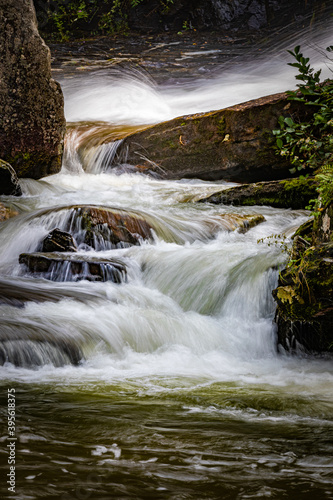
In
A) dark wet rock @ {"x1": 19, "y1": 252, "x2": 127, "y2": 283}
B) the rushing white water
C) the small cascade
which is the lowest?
dark wet rock @ {"x1": 19, "y1": 252, "x2": 127, "y2": 283}

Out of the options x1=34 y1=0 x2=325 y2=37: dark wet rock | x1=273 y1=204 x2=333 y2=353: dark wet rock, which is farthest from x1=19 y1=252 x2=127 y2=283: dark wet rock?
x1=34 y1=0 x2=325 y2=37: dark wet rock

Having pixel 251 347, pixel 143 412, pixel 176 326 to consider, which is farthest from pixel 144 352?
pixel 143 412

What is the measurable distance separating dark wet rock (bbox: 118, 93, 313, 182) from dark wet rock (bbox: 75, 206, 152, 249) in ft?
11.5

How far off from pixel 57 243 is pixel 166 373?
9.93 feet

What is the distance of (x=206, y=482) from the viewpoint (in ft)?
5.85

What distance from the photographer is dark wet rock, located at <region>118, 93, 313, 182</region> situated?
947 cm

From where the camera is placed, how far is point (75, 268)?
5.49 meters

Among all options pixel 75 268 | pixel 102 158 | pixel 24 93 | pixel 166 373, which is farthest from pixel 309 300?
pixel 102 158

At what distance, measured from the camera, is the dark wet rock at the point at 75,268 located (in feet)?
17.9

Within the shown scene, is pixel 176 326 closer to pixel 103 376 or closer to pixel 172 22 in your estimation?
pixel 103 376

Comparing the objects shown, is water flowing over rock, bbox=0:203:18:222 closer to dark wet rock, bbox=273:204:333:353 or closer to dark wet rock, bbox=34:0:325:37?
dark wet rock, bbox=273:204:333:353

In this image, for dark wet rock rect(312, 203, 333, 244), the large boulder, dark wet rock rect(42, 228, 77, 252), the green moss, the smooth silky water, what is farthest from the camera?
the large boulder

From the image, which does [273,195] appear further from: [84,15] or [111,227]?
[84,15]

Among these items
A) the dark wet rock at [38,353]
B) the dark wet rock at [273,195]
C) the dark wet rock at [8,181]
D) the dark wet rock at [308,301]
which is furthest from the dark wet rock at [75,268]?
the dark wet rock at [273,195]
